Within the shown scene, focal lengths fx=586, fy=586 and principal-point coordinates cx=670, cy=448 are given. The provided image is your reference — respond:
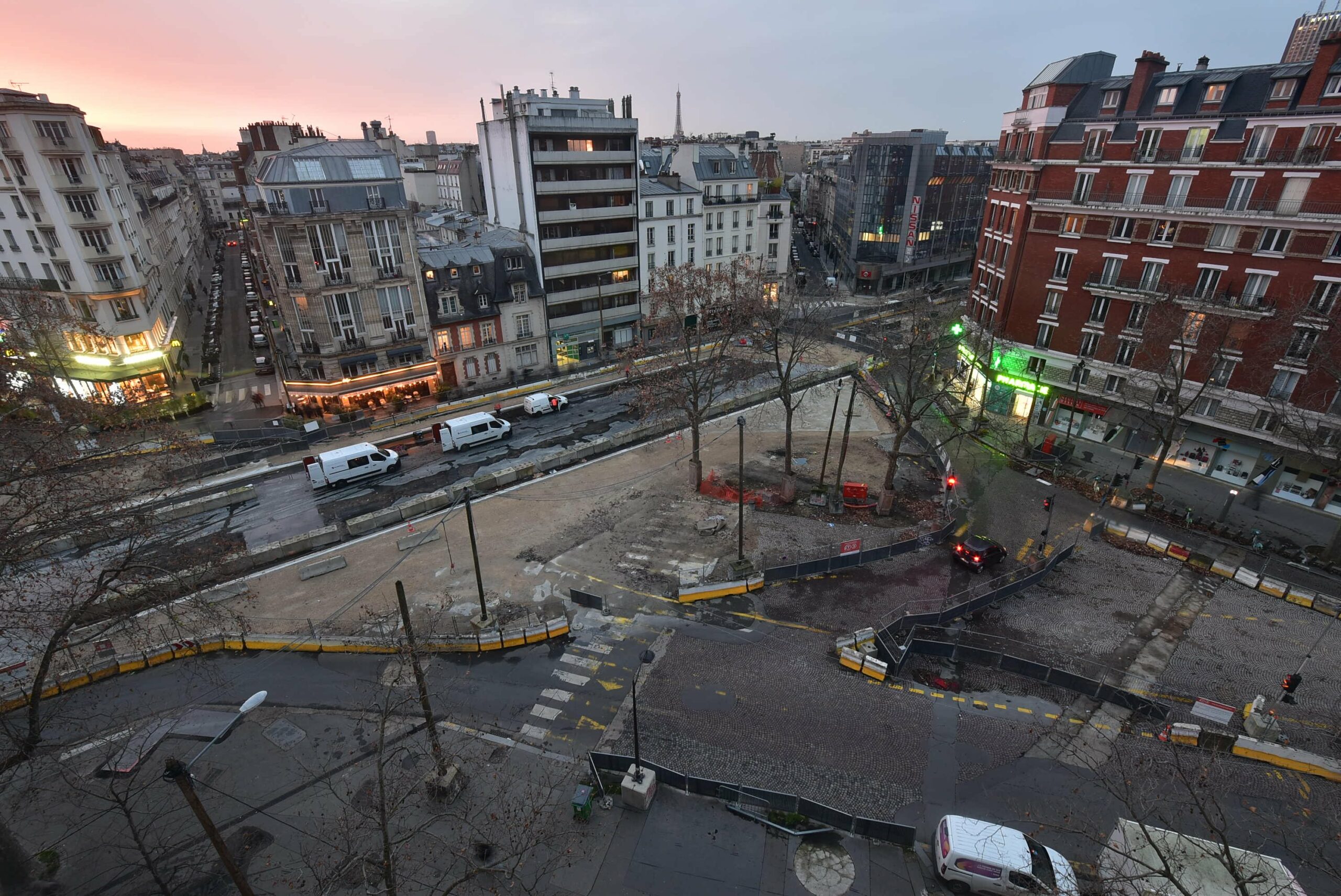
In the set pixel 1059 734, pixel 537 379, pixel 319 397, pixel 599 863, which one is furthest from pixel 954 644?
pixel 319 397

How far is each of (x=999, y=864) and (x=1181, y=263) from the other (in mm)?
36055

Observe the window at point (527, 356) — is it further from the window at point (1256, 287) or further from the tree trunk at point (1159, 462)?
the window at point (1256, 287)

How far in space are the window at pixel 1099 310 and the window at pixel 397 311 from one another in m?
49.1

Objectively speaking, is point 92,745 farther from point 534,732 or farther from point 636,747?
point 636,747

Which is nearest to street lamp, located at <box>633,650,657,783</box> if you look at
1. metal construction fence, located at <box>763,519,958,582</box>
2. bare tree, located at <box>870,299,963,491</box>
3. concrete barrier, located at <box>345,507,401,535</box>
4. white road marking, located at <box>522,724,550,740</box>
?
white road marking, located at <box>522,724,550,740</box>

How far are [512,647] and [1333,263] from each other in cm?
4382

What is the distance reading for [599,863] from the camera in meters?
16.3

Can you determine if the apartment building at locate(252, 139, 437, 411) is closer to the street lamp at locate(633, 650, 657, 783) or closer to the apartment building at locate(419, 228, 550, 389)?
the apartment building at locate(419, 228, 550, 389)

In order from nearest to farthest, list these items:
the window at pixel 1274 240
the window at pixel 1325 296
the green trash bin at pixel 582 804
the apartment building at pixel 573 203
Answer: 1. the green trash bin at pixel 582 804
2. the window at pixel 1325 296
3. the window at pixel 1274 240
4. the apartment building at pixel 573 203

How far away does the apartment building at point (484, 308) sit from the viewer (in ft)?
160

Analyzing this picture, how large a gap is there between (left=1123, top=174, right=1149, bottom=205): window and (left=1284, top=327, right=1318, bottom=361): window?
430 inches

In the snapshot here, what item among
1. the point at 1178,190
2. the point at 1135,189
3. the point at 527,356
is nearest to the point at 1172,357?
the point at 1178,190

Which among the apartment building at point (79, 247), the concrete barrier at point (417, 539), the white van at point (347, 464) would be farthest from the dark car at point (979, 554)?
the apartment building at point (79, 247)

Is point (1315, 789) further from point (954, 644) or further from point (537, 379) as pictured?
point (537, 379)
